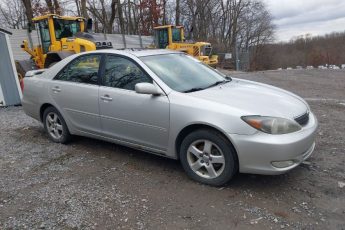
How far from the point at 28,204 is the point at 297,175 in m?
3.12

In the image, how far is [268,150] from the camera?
3.22m

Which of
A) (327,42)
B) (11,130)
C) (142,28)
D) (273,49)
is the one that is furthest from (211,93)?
(327,42)

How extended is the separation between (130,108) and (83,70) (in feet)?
4.13

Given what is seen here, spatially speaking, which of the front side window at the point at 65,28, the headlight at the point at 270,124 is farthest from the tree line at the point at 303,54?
the headlight at the point at 270,124

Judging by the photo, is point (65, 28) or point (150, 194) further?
point (65, 28)

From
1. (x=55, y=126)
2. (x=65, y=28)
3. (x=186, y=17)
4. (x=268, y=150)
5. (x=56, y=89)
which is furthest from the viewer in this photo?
(x=186, y=17)

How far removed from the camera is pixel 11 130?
657cm

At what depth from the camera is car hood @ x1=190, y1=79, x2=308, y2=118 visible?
3.45 meters

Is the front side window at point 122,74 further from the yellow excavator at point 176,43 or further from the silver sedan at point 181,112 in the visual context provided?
the yellow excavator at point 176,43

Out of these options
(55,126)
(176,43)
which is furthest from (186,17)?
(55,126)

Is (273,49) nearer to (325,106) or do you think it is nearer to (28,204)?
(325,106)

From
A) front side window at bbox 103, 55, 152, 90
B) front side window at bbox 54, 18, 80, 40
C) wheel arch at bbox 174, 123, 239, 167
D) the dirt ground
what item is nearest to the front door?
front side window at bbox 103, 55, 152, 90

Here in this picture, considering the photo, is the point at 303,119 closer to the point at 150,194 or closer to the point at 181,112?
the point at 181,112

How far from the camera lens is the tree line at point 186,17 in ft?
99.0
